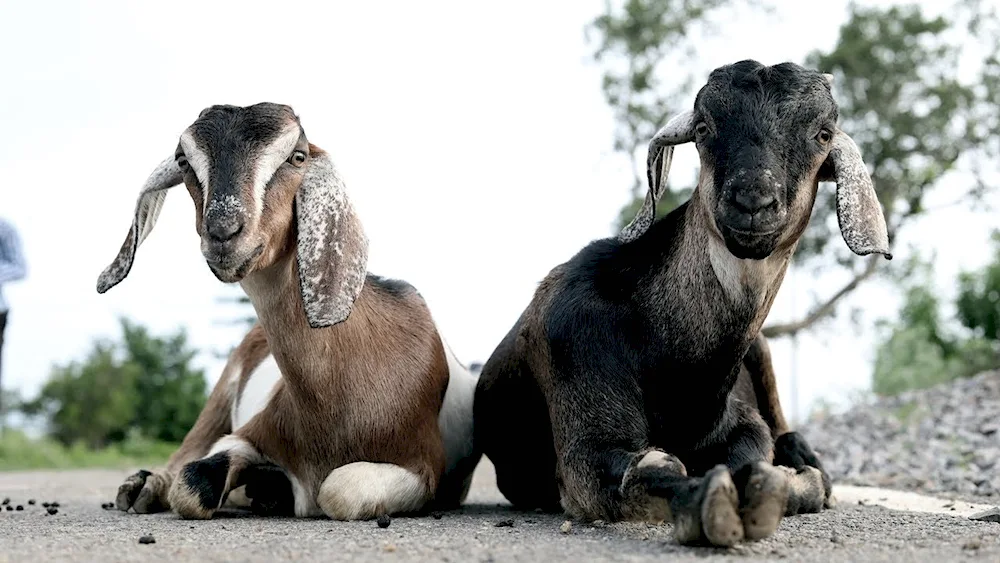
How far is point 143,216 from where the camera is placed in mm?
5039

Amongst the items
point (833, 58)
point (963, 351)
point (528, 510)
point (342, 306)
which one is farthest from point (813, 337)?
point (342, 306)

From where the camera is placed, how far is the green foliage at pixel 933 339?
1988 cm

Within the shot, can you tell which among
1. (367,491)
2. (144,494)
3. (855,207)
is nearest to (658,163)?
(855,207)

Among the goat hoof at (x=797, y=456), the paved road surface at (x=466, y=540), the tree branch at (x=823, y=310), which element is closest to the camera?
the paved road surface at (x=466, y=540)

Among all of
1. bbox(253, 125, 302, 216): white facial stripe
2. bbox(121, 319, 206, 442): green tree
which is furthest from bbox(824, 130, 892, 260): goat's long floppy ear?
bbox(121, 319, 206, 442): green tree

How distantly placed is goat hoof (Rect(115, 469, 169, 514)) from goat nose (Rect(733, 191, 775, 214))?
3.33 meters

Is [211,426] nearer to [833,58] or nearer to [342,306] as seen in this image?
[342,306]

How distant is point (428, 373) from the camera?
16.5 feet

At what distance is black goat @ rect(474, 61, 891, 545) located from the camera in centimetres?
379

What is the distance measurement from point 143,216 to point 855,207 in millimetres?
3242

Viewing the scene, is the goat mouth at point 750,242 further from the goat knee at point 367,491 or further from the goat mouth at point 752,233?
the goat knee at point 367,491

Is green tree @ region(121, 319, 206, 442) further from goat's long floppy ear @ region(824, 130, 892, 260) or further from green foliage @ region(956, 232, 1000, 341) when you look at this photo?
goat's long floppy ear @ region(824, 130, 892, 260)

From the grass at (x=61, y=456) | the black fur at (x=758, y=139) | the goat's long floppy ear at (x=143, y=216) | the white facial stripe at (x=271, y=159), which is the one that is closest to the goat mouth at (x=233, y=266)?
the white facial stripe at (x=271, y=159)

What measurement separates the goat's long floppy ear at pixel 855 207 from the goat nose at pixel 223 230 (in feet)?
7.72
